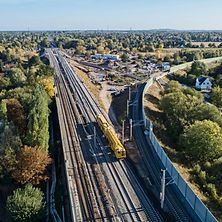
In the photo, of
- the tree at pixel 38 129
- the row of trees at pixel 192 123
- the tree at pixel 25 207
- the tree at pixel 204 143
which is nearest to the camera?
the tree at pixel 25 207

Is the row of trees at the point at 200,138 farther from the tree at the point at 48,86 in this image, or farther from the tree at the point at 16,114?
the tree at the point at 48,86

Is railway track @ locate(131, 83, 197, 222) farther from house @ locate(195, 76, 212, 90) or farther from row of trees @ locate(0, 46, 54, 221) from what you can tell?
house @ locate(195, 76, 212, 90)

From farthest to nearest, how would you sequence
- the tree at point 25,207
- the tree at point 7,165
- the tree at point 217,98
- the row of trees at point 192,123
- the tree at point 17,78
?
1. the tree at point 17,78
2. the tree at point 217,98
3. the row of trees at point 192,123
4. the tree at point 7,165
5. the tree at point 25,207

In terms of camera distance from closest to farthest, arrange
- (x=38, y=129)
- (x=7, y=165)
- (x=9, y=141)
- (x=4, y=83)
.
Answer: (x=7, y=165)
(x=9, y=141)
(x=38, y=129)
(x=4, y=83)

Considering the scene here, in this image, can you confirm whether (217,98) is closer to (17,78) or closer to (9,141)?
(17,78)

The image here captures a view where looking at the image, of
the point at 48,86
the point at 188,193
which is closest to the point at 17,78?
the point at 48,86

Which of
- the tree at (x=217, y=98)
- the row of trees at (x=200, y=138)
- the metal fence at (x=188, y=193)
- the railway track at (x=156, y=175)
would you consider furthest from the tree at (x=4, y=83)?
the metal fence at (x=188, y=193)

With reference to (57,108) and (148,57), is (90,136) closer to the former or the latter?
(57,108)
